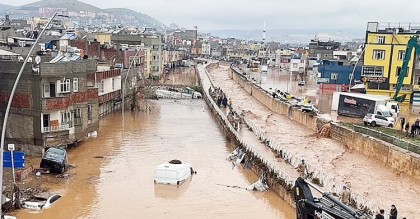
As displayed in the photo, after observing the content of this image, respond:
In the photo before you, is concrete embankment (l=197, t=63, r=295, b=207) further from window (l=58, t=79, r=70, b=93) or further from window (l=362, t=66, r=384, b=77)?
window (l=362, t=66, r=384, b=77)

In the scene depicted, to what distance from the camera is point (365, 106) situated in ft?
135

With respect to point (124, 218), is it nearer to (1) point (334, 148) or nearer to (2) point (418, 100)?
(1) point (334, 148)

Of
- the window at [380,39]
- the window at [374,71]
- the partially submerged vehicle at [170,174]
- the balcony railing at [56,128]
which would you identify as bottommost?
the partially submerged vehicle at [170,174]

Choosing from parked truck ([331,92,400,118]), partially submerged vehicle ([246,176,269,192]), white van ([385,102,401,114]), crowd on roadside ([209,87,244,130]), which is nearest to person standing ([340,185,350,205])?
partially submerged vehicle ([246,176,269,192])

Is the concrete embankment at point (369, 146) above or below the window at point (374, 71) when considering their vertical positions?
below

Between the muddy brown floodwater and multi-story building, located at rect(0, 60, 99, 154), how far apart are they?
2.25m

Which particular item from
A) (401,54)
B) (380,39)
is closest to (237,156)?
(401,54)

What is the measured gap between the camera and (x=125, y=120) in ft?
149

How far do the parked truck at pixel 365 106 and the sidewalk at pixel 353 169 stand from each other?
5053 mm

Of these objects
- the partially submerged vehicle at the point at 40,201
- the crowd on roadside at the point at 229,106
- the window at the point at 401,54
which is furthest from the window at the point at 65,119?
the window at the point at 401,54

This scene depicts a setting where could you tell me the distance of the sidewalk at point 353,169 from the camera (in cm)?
2189

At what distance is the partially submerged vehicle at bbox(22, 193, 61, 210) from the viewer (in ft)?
67.4

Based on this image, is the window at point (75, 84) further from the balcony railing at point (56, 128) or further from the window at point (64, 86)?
the balcony railing at point (56, 128)

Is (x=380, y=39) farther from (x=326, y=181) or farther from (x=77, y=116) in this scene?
(x=77, y=116)
